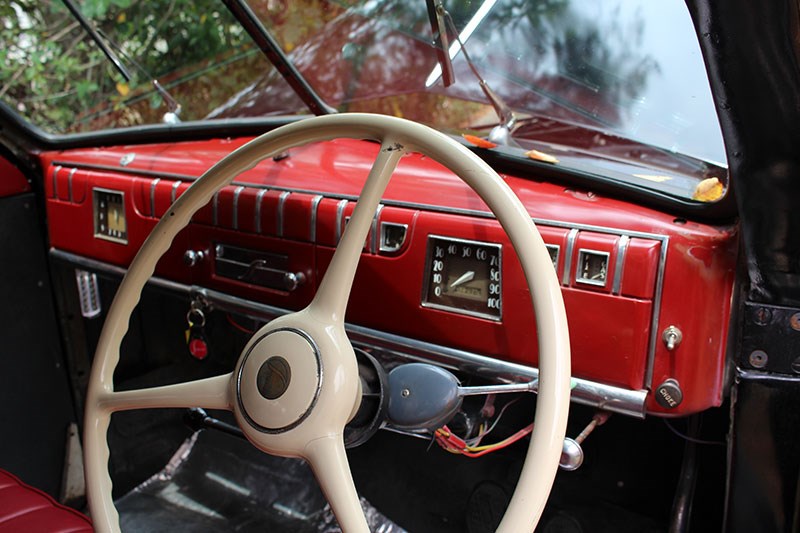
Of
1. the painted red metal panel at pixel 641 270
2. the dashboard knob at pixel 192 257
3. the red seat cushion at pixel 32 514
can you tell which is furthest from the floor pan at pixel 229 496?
the painted red metal panel at pixel 641 270

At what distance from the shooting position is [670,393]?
107 cm

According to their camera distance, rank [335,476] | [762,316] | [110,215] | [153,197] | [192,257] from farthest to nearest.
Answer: [110,215]
[153,197]
[192,257]
[762,316]
[335,476]

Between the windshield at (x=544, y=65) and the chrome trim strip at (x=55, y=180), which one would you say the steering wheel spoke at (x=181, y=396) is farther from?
the chrome trim strip at (x=55, y=180)

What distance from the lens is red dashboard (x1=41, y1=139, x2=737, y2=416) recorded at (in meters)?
1.05

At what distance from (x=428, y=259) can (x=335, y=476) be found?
45 centimetres

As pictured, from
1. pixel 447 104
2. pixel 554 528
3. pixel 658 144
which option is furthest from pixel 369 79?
pixel 554 528

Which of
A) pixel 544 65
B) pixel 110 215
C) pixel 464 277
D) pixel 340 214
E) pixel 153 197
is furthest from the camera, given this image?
pixel 110 215

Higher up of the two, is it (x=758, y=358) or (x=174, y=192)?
(x=174, y=192)

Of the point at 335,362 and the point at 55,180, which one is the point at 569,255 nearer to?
the point at 335,362

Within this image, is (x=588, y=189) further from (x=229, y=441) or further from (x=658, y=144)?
(x=229, y=441)

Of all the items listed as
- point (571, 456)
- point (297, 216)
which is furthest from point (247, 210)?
point (571, 456)

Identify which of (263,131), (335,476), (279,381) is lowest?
(335,476)

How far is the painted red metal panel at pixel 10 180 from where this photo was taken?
1895 mm

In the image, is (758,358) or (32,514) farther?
(32,514)
